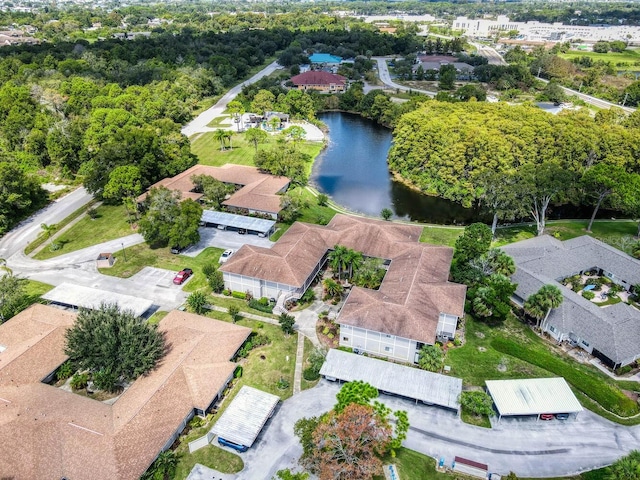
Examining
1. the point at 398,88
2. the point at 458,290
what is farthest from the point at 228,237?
the point at 398,88

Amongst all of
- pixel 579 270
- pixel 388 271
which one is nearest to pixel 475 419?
pixel 388 271

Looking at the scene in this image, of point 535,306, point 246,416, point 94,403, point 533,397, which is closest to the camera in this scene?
point 246,416

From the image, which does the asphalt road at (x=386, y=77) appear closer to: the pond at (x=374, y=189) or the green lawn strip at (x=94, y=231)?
the pond at (x=374, y=189)

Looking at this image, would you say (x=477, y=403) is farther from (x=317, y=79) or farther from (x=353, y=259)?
(x=317, y=79)

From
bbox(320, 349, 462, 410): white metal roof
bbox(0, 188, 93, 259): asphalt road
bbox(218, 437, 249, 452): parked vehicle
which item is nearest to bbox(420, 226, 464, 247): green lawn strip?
bbox(320, 349, 462, 410): white metal roof

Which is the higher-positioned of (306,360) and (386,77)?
(386,77)

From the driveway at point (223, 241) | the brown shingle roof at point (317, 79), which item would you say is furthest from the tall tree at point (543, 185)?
the brown shingle roof at point (317, 79)

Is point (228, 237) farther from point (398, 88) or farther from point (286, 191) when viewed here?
point (398, 88)
